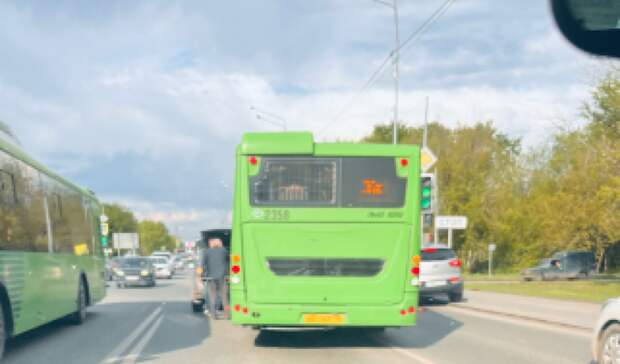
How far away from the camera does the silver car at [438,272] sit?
72.0ft

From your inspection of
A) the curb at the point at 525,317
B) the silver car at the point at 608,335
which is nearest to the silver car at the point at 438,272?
the curb at the point at 525,317

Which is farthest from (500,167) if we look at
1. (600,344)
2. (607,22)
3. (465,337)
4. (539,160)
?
(607,22)

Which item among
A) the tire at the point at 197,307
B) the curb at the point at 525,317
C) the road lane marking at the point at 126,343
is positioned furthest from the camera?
the tire at the point at 197,307

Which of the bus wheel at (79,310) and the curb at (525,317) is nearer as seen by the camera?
the curb at (525,317)

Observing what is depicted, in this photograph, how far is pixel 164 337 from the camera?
13703 millimetres

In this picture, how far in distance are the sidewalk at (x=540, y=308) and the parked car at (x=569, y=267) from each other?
18945 mm

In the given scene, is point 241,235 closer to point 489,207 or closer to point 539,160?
point 489,207

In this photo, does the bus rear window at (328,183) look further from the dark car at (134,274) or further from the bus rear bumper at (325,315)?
the dark car at (134,274)

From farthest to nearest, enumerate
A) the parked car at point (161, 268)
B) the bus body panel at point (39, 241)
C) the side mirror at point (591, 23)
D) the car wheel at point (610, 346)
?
the parked car at point (161, 268), the bus body panel at point (39, 241), the car wheel at point (610, 346), the side mirror at point (591, 23)

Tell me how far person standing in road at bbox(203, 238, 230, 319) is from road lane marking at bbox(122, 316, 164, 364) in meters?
1.43

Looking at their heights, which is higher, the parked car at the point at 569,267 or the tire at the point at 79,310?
the tire at the point at 79,310

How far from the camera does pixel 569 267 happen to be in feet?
145

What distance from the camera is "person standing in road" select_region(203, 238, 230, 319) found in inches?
671

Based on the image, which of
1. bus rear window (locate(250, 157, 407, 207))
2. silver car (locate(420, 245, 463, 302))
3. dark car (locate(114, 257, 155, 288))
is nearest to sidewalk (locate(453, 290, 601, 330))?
silver car (locate(420, 245, 463, 302))
